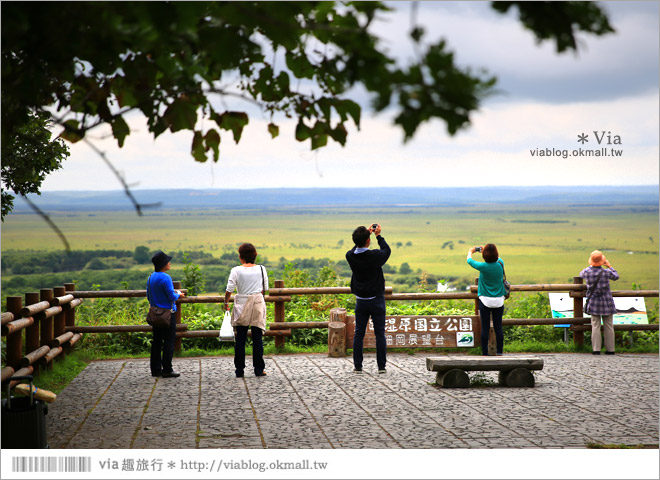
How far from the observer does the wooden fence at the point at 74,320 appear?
9133 mm

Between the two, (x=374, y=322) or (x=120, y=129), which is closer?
(x=120, y=129)

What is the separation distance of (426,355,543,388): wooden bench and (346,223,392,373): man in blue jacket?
1.08m

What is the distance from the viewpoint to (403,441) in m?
6.61

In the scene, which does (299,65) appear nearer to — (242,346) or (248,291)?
(248,291)

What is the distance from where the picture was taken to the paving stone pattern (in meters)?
6.71

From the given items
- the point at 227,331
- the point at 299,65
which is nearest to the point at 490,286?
the point at 227,331

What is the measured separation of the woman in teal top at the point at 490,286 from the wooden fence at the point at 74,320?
102cm

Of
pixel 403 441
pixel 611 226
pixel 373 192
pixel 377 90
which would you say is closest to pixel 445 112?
pixel 377 90

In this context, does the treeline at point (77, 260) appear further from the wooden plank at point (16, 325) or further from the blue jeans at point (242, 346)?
the wooden plank at point (16, 325)

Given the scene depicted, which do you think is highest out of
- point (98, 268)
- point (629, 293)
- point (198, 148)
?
point (198, 148)

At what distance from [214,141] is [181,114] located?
27 centimetres

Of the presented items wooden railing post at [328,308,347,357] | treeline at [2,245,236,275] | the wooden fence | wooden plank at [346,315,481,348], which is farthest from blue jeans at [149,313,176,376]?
treeline at [2,245,236,275]

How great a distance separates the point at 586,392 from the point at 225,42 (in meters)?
6.76

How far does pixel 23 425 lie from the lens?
224 inches
